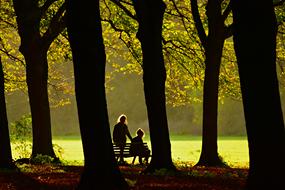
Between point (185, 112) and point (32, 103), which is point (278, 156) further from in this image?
point (185, 112)

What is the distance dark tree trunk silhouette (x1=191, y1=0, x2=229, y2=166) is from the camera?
21.0 metres

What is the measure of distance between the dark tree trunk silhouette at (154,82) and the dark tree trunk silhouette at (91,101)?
14.5ft

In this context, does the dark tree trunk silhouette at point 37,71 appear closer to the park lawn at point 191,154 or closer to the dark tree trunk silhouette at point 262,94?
the park lawn at point 191,154

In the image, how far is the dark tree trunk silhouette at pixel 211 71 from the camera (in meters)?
21.0

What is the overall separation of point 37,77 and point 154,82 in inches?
336

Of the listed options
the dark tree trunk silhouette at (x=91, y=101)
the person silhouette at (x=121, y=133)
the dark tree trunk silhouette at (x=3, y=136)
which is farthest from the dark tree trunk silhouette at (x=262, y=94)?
the person silhouette at (x=121, y=133)

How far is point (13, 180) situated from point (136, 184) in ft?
9.60

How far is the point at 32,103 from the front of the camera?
22.5 metres

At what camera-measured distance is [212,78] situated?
69.6ft

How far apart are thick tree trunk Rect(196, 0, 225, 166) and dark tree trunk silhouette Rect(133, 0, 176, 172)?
6088mm

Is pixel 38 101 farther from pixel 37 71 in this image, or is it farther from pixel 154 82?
pixel 154 82

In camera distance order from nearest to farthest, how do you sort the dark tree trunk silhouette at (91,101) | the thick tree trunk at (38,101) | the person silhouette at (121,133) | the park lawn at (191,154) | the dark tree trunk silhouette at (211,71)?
the dark tree trunk silhouette at (91,101) → the dark tree trunk silhouette at (211,71) → the person silhouette at (121,133) → the thick tree trunk at (38,101) → the park lawn at (191,154)

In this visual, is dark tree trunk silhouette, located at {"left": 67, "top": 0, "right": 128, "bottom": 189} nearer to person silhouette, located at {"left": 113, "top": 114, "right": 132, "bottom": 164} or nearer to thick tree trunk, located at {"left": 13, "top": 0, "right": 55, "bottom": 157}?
person silhouette, located at {"left": 113, "top": 114, "right": 132, "bottom": 164}

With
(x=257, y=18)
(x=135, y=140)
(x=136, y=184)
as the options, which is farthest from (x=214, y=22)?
(x=257, y=18)
